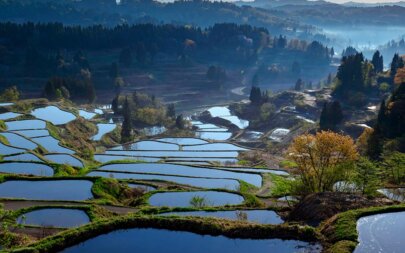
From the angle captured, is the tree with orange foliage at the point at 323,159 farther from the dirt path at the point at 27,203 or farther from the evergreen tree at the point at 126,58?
the evergreen tree at the point at 126,58

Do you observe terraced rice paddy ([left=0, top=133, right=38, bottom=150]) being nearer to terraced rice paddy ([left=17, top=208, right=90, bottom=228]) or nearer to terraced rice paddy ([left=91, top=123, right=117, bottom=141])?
terraced rice paddy ([left=91, top=123, right=117, bottom=141])

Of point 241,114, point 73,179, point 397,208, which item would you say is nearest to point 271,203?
point 397,208

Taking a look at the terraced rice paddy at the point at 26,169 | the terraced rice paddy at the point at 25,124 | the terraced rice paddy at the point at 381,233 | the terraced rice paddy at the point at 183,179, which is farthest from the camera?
the terraced rice paddy at the point at 25,124

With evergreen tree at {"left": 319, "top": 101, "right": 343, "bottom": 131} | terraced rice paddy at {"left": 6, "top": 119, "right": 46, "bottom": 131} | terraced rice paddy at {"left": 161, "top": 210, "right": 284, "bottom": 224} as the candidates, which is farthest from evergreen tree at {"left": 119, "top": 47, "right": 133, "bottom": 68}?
terraced rice paddy at {"left": 161, "top": 210, "right": 284, "bottom": 224}

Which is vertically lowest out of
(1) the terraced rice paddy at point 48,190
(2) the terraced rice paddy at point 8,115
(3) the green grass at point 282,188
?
(2) the terraced rice paddy at point 8,115

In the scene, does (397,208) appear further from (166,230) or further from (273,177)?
(273,177)

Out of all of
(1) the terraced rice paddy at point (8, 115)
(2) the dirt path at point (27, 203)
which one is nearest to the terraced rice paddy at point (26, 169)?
(2) the dirt path at point (27, 203)
